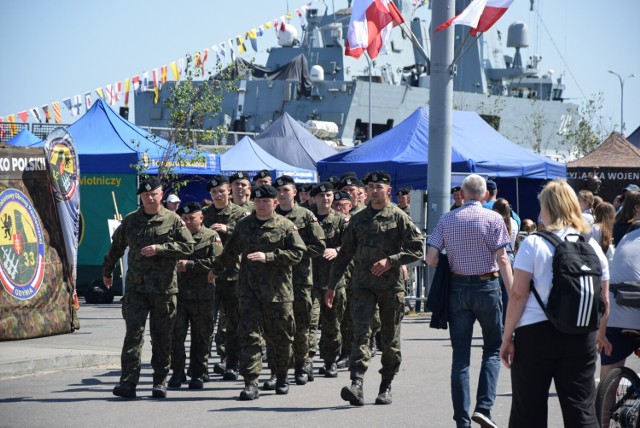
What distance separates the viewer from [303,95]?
4522 centimetres

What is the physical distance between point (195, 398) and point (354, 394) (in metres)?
1.60

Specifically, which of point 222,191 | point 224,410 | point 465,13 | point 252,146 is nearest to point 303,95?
point 252,146

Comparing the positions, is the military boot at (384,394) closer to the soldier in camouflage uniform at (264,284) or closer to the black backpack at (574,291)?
the soldier in camouflage uniform at (264,284)

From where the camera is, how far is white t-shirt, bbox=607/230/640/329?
7.14 m

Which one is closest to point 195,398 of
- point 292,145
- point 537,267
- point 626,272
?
point 626,272

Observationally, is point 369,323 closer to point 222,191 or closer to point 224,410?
point 224,410

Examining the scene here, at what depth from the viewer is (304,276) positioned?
10773 millimetres

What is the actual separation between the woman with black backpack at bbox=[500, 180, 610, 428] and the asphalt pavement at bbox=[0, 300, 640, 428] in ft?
7.59

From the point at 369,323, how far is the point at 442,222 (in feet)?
5.06

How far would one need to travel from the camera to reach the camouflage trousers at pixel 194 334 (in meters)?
10.2

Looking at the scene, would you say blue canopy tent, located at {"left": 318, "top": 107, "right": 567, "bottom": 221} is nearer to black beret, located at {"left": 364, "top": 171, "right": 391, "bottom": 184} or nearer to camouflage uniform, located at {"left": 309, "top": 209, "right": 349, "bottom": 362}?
camouflage uniform, located at {"left": 309, "top": 209, "right": 349, "bottom": 362}

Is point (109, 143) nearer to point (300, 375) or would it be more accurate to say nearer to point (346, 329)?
point (346, 329)

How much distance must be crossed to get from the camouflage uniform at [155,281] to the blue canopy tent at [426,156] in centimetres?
948

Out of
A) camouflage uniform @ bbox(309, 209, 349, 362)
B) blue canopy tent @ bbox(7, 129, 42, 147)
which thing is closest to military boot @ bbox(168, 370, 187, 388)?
camouflage uniform @ bbox(309, 209, 349, 362)
